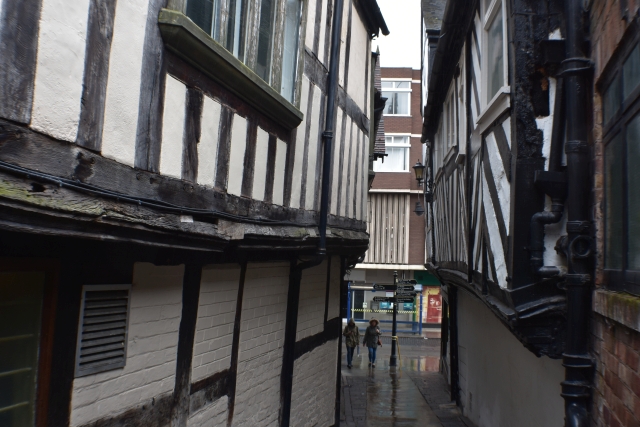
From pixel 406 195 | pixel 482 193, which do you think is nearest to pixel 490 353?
pixel 482 193

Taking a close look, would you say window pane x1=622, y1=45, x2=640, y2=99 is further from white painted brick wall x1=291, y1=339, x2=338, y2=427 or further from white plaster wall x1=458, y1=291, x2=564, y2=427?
white painted brick wall x1=291, y1=339, x2=338, y2=427

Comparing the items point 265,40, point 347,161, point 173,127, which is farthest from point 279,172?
point 347,161

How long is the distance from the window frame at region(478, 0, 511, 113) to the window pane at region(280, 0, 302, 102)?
1.85m

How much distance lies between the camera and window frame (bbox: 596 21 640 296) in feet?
9.56

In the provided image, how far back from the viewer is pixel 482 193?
219 inches

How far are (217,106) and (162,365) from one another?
1881mm

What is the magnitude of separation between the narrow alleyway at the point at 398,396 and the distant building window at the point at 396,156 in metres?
9.03

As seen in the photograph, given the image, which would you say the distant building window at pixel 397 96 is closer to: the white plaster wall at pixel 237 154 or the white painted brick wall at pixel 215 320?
the white painted brick wall at pixel 215 320

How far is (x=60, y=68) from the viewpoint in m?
2.62

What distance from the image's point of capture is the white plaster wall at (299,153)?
225 inches

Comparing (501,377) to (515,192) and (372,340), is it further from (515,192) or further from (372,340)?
(372,340)

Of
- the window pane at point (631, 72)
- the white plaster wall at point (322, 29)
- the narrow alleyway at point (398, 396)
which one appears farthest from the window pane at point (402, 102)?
the window pane at point (631, 72)

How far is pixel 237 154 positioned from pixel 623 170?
2706mm

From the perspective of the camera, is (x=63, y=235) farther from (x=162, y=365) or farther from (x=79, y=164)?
(x=162, y=365)
